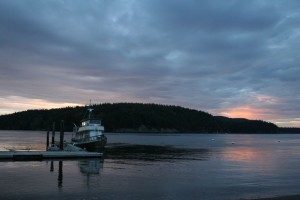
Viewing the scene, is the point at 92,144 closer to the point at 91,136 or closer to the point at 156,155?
the point at 91,136

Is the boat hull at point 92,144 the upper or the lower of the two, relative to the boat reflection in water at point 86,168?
upper

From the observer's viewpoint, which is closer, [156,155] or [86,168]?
[86,168]

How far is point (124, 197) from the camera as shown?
25.2m

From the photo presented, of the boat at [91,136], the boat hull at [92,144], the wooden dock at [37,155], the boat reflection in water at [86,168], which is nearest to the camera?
the boat reflection in water at [86,168]

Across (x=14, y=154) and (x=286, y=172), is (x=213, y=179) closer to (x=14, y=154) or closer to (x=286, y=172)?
(x=286, y=172)

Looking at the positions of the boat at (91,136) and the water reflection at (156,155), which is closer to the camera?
the water reflection at (156,155)

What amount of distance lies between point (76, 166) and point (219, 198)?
2198 cm

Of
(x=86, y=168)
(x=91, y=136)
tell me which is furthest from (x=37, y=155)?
(x=91, y=136)

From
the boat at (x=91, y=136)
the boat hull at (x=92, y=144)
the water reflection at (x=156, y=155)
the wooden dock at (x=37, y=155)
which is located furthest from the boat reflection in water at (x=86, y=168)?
the boat at (x=91, y=136)

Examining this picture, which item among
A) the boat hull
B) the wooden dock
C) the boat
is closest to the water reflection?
the boat hull

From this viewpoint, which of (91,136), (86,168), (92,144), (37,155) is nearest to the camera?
(86,168)

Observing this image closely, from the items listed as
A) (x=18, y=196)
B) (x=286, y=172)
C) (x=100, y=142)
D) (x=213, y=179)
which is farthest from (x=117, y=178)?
(x=100, y=142)

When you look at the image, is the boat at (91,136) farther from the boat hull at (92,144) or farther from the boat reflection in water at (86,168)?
the boat reflection in water at (86,168)

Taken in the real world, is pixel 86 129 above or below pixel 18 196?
above
